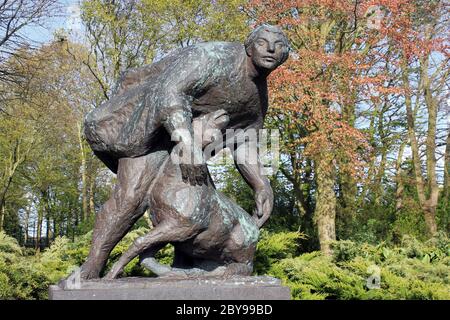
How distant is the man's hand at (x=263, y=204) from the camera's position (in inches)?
196

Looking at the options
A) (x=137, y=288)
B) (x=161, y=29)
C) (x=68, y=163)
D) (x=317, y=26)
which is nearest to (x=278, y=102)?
(x=317, y=26)

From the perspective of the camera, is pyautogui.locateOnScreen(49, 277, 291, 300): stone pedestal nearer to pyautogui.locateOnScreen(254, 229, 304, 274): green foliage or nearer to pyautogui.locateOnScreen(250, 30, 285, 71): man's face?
pyautogui.locateOnScreen(250, 30, 285, 71): man's face

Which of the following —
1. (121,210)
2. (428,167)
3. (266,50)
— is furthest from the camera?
(428,167)

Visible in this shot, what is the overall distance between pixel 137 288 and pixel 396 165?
15745mm

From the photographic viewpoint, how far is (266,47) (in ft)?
15.3

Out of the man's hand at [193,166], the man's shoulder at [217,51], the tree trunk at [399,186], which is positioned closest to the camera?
the man's hand at [193,166]

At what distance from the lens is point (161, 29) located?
Result: 53.9ft

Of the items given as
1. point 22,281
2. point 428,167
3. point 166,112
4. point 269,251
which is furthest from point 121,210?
point 428,167

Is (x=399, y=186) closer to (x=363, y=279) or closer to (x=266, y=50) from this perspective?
(x=363, y=279)

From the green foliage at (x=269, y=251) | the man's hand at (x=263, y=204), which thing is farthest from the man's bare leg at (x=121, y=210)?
the green foliage at (x=269, y=251)

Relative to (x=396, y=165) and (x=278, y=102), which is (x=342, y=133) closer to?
(x=278, y=102)

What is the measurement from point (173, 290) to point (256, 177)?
1.24 metres

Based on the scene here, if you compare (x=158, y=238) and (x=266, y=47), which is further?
(x=266, y=47)

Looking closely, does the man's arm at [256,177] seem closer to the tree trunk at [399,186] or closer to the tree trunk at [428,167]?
the tree trunk at [428,167]
